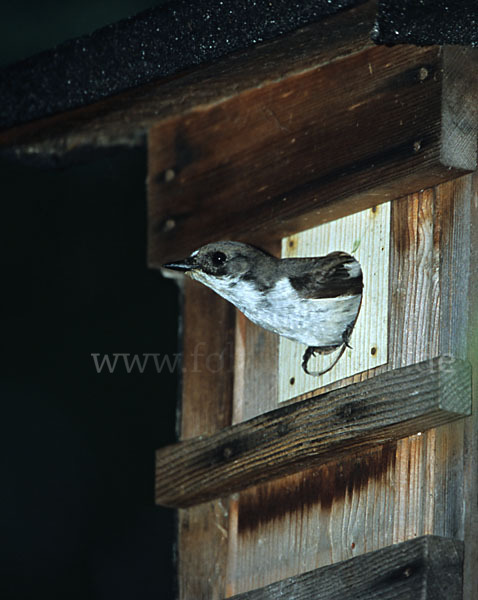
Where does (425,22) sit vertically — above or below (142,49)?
below

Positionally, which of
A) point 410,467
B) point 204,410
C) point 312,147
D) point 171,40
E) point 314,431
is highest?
point 171,40

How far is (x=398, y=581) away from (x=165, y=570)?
333 centimetres

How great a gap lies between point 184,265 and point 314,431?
2.38ft

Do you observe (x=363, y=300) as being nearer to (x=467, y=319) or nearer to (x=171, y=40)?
(x=467, y=319)

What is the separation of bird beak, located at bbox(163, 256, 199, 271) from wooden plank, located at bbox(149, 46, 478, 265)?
16cm

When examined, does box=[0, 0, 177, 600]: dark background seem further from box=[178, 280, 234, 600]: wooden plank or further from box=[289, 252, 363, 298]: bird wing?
box=[289, 252, 363, 298]: bird wing

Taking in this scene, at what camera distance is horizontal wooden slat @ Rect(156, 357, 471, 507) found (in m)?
3.39

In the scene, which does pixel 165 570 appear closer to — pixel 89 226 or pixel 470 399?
pixel 89 226

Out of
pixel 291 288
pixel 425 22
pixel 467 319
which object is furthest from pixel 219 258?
pixel 425 22

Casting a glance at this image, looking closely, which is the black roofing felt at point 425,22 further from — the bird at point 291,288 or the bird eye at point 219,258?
the bird eye at point 219,258

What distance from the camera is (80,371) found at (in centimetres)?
634

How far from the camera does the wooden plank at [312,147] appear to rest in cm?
359

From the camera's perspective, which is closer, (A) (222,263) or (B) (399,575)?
(B) (399,575)

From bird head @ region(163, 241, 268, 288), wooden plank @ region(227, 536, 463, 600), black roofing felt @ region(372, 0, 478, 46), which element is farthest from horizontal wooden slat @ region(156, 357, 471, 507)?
black roofing felt @ region(372, 0, 478, 46)
